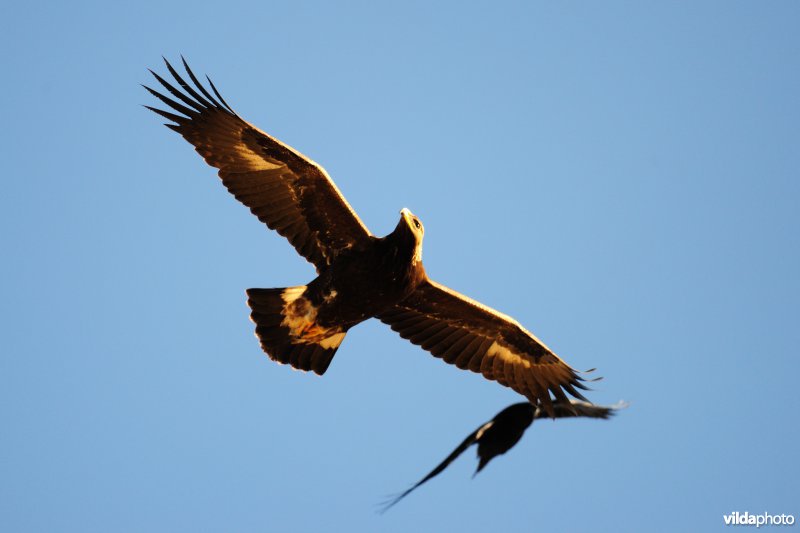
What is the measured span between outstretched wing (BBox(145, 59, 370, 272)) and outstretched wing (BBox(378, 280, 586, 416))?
3.79 ft

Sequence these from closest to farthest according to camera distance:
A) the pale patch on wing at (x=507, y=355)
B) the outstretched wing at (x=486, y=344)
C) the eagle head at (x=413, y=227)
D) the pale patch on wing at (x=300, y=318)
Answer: the eagle head at (x=413, y=227), the pale patch on wing at (x=300, y=318), the outstretched wing at (x=486, y=344), the pale patch on wing at (x=507, y=355)

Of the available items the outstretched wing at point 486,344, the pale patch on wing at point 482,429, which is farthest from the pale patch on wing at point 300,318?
the pale patch on wing at point 482,429

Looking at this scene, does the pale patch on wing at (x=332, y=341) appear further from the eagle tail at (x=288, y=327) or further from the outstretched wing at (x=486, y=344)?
the outstretched wing at (x=486, y=344)

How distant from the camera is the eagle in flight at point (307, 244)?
8.74 meters

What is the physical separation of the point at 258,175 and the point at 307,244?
0.78 meters

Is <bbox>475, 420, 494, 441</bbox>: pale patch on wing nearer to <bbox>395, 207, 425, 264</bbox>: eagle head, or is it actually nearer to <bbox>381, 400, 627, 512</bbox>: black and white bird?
<bbox>381, 400, 627, 512</bbox>: black and white bird

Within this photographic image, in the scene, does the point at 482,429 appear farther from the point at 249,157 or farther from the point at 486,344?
the point at 249,157

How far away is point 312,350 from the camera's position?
9352 millimetres

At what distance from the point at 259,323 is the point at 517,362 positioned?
271 centimetres

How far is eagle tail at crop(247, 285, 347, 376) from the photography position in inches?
357

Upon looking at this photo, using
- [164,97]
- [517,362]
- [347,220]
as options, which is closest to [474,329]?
[517,362]

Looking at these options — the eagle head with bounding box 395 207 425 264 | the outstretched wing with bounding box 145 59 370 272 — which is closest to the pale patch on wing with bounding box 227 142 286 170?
the outstretched wing with bounding box 145 59 370 272

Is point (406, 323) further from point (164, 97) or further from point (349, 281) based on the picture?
point (164, 97)

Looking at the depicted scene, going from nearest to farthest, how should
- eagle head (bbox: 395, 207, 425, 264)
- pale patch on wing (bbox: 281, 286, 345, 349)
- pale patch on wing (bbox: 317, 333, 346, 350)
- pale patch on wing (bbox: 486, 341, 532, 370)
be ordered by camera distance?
1. eagle head (bbox: 395, 207, 425, 264)
2. pale patch on wing (bbox: 281, 286, 345, 349)
3. pale patch on wing (bbox: 317, 333, 346, 350)
4. pale patch on wing (bbox: 486, 341, 532, 370)
